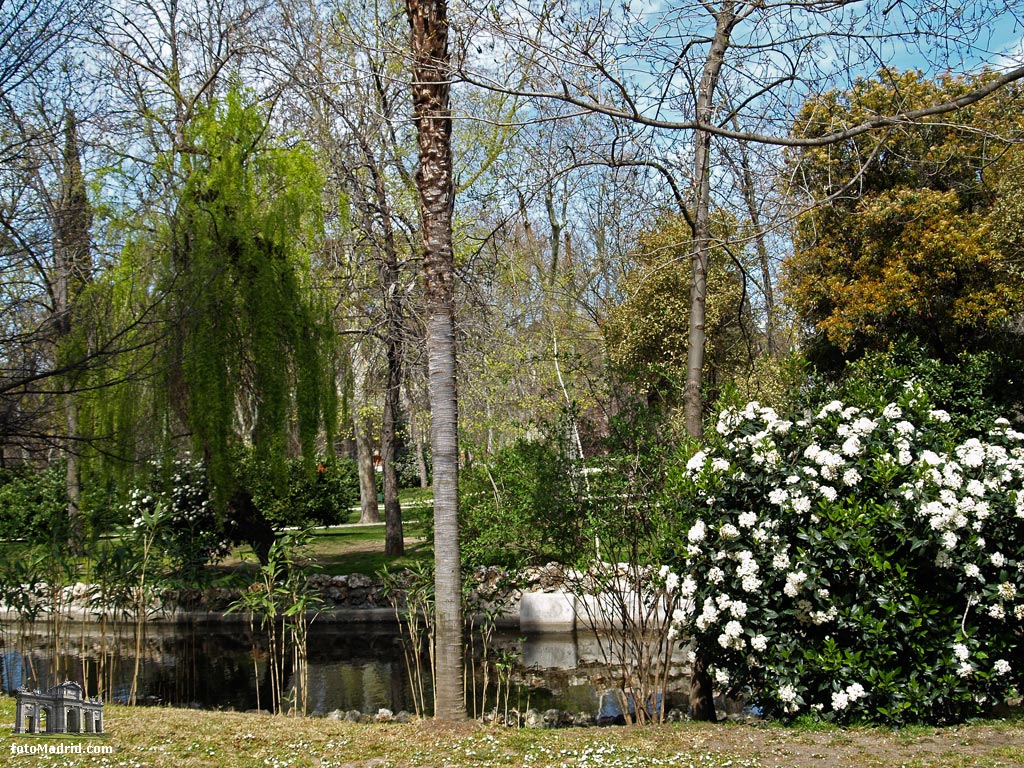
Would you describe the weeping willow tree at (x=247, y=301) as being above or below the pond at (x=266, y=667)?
above

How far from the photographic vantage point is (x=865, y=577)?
5.28 m

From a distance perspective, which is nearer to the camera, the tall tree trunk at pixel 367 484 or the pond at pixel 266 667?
the pond at pixel 266 667

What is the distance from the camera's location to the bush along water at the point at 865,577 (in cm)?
523

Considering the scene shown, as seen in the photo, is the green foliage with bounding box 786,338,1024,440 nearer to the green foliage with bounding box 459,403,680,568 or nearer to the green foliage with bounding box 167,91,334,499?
the green foliage with bounding box 459,403,680,568

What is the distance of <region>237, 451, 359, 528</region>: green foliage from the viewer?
1260cm

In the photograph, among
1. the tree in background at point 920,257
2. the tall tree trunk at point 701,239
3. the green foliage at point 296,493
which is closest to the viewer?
the tall tree trunk at point 701,239

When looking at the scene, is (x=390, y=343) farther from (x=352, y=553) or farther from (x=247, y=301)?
(x=352, y=553)

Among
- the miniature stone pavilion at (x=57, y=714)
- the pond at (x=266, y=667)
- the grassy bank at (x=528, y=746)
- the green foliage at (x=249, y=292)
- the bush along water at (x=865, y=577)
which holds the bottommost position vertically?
the pond at (x=266, y=667)

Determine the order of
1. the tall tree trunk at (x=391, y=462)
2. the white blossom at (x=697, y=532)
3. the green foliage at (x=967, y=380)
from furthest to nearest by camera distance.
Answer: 1. the tall tree trunk at (x=391, y=462)
2. the green foliage at (x=967, y=380)
3. the white blossom at (x=697, y=532)

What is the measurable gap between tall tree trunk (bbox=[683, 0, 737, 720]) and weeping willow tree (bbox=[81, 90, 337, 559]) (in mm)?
6056

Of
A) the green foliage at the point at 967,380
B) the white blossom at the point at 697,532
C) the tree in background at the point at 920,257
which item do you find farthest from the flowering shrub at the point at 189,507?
the tree in background at the point at 920,257

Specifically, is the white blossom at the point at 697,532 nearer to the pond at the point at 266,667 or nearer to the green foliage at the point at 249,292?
the pond at the point at 266,667

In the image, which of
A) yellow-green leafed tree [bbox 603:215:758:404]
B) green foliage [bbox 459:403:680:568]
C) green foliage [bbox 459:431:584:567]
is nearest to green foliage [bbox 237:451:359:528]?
green foliage [bbox 459:431:584:567]

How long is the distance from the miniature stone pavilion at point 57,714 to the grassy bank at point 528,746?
0.13m
